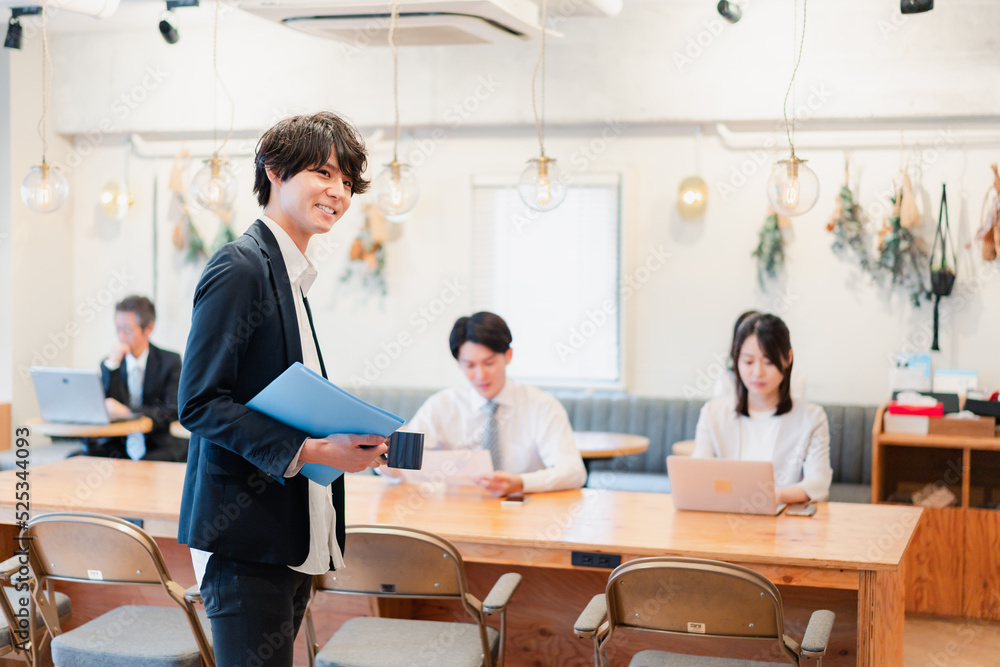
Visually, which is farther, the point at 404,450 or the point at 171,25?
the point at 171,25

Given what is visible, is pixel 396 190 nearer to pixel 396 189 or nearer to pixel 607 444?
pixel 396 189

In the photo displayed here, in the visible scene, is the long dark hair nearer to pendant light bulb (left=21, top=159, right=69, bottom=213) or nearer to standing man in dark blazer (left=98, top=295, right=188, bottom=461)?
pendant light bulb (left=21, top=159, right=69, bottom=213)

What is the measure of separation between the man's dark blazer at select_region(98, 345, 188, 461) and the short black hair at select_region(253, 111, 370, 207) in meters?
3.95

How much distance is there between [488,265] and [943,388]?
9.43 feet

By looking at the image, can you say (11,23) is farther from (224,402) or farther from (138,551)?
(224,402)

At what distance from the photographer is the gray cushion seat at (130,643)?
104 inches

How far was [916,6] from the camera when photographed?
14.3 ft

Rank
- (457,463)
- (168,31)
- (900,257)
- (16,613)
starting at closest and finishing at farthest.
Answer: (16,613)
(457,463)
(168,31)
(900,257)

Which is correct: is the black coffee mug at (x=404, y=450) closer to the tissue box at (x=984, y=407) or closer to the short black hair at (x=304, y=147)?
the short black hair at (x=304, y=147)

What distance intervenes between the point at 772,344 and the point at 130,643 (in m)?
2.42

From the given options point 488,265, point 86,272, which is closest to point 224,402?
point 488,265

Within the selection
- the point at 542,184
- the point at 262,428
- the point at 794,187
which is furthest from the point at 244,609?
the point at 794,187

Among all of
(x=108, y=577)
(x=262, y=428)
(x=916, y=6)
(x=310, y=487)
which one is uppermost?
(x=916, y=6)

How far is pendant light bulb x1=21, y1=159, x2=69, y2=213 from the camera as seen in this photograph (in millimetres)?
4324
